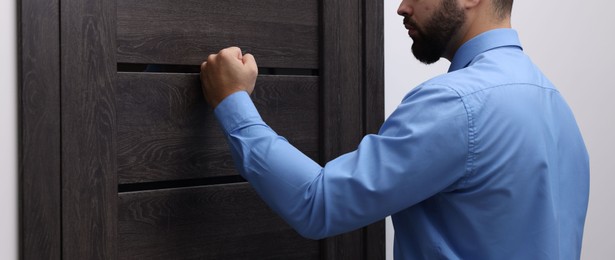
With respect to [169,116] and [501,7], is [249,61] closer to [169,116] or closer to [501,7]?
[169,116]

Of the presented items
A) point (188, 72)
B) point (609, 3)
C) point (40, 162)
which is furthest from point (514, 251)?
point (609, 3)

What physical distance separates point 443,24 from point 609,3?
1.08 metres

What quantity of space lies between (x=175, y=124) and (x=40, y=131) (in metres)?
Answer: 0.26

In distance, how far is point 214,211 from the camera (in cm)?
146

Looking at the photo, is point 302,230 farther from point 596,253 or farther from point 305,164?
point 596,253

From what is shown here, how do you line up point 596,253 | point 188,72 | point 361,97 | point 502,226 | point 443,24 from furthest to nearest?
point 596,253 < point 361,97 < point 188,72 < point 443,24 < point 502,226

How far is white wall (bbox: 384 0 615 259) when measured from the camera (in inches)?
80.0

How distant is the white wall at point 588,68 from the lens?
203cm

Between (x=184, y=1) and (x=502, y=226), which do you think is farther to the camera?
(x=184, y=1)

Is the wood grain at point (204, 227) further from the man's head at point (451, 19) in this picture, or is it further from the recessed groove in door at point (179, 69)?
the man's head at point (451, 19)

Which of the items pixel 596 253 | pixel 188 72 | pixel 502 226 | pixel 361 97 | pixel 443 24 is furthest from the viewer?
pixel 596 253

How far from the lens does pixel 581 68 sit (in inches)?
83.8

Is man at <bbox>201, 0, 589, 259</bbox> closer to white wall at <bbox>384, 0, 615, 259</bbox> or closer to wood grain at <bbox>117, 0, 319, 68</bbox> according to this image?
wood grain at <bbox>117, 0, 319, 68</bbox>

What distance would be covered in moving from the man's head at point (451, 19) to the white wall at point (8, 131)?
0.67 metres
